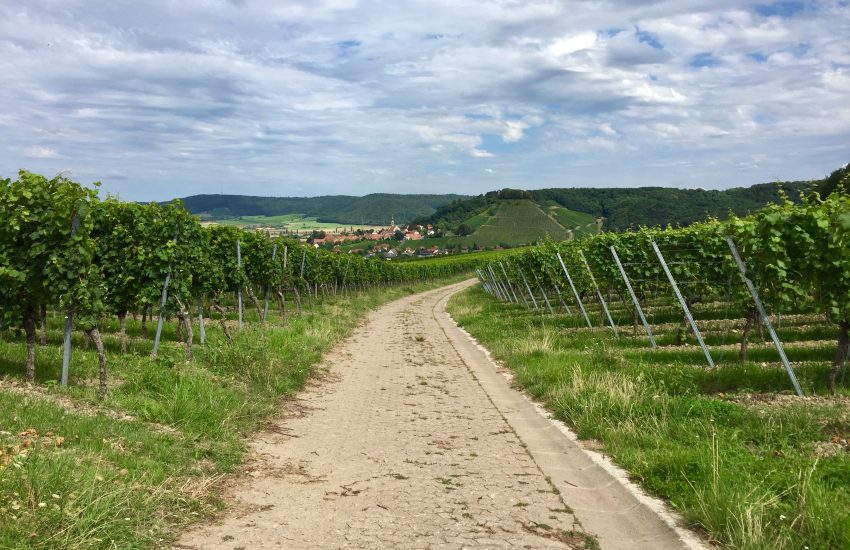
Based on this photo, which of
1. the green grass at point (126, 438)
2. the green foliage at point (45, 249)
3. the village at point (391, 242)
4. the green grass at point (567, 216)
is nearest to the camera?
the green grass at point (126, 438)

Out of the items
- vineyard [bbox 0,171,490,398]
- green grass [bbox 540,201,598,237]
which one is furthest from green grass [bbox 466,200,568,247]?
vineyard [bbox 0,171,490,398]

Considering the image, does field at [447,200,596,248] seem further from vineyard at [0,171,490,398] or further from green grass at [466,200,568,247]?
vineyard at [0,171,490,398]

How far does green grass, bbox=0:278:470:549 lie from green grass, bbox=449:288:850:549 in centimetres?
385

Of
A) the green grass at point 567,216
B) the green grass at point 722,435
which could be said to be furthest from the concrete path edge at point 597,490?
the green grass at point 567,216

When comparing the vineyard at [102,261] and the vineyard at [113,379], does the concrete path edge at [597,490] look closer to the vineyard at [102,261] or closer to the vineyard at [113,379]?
the vineyard at [113,379]

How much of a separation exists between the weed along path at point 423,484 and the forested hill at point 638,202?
83.0 ft

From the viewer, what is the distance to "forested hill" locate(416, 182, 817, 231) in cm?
7244

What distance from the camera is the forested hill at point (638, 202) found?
7244 cm

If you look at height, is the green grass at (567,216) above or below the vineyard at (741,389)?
above

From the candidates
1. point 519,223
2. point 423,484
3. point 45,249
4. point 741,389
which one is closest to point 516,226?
point 519,223

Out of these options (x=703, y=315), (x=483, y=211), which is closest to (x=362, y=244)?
(x=483, y=211)

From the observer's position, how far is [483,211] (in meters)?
140

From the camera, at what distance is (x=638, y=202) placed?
99.0 metres

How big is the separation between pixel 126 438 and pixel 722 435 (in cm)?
567
